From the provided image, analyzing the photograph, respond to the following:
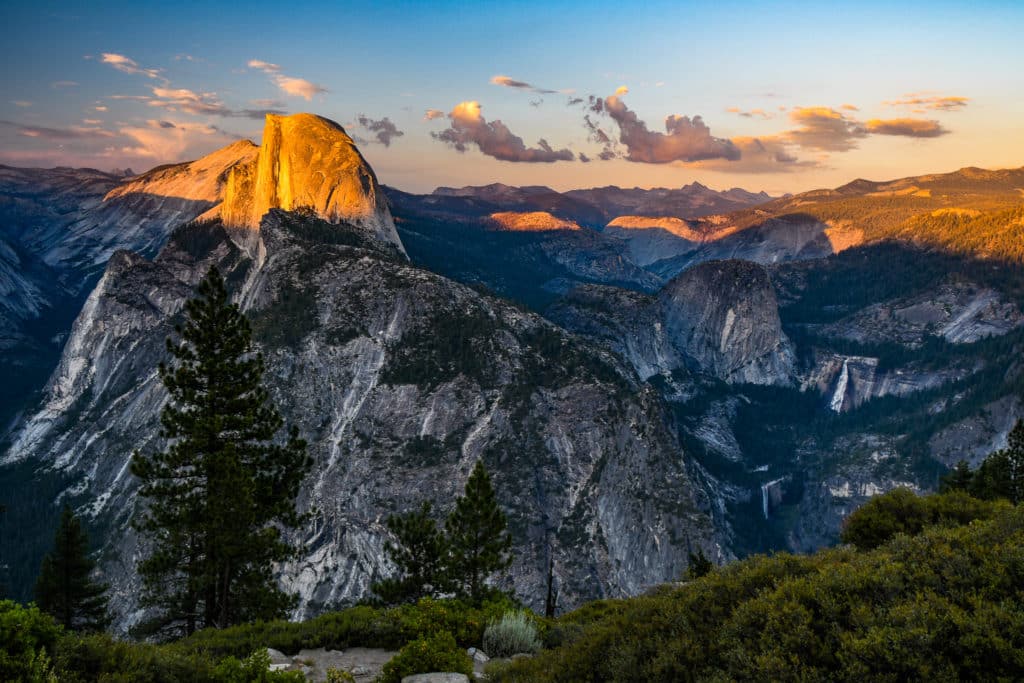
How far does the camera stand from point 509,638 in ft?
58.4

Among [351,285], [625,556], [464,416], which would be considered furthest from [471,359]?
[625,556]

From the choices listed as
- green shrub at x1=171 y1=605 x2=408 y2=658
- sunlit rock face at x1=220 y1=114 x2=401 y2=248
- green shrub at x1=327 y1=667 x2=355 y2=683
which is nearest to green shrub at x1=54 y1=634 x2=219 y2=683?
green shrub at x1=327 y1=667 x2=355 y2=683

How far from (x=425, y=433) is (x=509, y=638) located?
96572mm

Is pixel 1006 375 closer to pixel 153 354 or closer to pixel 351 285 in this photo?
pixel 351 285

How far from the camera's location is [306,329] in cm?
12212

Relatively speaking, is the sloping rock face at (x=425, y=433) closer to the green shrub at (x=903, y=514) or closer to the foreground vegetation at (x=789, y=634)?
the green shrub at (x=903, y=514)

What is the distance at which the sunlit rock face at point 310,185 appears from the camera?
180m

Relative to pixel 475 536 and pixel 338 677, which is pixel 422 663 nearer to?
pixel 338 677

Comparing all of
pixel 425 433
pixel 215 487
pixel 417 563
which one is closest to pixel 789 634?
pixel 215 487

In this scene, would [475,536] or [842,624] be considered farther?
[475,536]

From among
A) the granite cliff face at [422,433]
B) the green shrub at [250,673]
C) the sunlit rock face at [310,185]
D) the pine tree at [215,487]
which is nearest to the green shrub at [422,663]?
the green shrub at [250,673]

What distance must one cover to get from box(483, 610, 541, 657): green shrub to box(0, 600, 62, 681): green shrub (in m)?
11.0

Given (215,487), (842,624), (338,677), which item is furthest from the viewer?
(215,487)

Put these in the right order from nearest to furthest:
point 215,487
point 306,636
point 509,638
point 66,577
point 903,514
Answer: point 509,638 < point 306,636 < point 903,514 < point 215,487 < point 66,577
